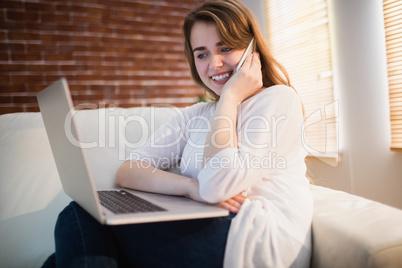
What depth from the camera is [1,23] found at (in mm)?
3113

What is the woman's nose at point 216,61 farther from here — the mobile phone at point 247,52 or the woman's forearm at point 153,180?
the woman's forearm at point 153,180

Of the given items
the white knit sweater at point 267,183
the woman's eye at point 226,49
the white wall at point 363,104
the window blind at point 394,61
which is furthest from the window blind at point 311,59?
the white knit sweater at point 267,183

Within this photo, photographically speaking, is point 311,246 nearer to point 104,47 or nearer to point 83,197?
point 83,197

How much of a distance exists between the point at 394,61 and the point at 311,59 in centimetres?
91

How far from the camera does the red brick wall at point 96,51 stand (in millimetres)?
3176

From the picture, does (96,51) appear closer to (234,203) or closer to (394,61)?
(394,61)

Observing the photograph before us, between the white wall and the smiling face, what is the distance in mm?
1353

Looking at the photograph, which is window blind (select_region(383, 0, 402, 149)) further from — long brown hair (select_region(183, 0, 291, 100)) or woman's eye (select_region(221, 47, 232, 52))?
woman's eye (select_region(221, 47, 232, 52))

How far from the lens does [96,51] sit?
136 inches

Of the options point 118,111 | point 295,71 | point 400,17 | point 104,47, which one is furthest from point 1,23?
point 400,17

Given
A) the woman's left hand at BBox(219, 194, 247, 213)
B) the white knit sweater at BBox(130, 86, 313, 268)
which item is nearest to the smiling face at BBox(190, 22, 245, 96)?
the white knit sweater at BBox(130, 86, 313, 268)

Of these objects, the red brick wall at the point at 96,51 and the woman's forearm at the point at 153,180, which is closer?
the woman's forearm at the point at 153,180

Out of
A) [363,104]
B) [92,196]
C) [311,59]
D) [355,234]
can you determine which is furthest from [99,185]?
[311,59]

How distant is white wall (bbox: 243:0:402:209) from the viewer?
2133 millimetres
